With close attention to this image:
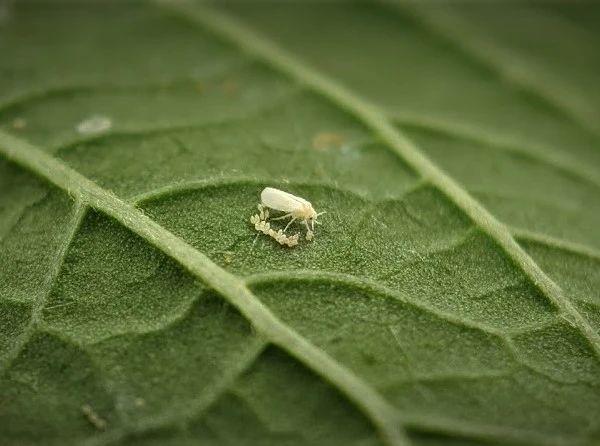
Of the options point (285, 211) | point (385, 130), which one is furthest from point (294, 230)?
point (385, 130)

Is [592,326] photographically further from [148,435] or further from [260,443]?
[148,435]

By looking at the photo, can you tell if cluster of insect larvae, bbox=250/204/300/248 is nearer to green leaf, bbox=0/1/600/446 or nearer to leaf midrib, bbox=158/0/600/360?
green leaf, bbox=0/1/600/446

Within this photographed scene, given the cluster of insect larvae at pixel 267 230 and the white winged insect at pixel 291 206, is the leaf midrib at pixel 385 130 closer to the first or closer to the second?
the white winged insect at pixel 291 206

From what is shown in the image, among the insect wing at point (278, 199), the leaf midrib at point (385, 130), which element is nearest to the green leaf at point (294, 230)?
the leaf midrib at point (385, 130)

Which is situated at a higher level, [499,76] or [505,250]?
[499,76]

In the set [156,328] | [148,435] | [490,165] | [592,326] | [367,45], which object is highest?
[367,45]

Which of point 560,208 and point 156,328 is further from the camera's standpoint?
point 560,208

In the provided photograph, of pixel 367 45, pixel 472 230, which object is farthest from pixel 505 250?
pixel 367 45
